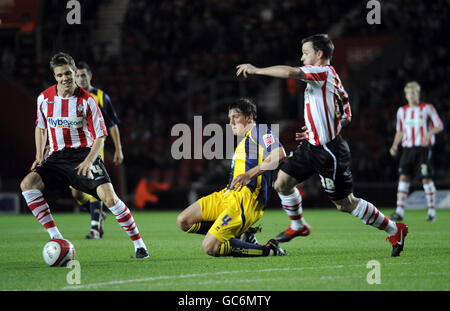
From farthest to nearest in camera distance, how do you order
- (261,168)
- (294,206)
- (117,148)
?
(117,148) → (294,206) → (261,168)

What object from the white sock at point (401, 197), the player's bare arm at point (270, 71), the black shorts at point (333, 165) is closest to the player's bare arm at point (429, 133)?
the white sock at point (401, 197)

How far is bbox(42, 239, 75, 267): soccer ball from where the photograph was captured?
5.61m

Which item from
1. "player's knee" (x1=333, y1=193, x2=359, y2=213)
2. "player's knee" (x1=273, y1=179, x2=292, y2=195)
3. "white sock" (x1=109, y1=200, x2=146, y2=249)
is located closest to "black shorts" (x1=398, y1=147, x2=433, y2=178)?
"player's knee" (x1=273, y1=179, x2=292, y2=195)

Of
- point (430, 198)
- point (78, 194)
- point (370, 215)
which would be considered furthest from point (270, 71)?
point (430, 198)

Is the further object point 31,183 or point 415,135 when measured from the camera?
point 415,135

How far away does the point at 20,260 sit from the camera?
6.20 meters

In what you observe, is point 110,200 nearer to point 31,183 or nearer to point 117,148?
point 31,183

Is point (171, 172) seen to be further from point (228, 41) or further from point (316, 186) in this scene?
point (228, 41)

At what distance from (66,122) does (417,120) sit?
265 inches

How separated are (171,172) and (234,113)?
36.0 feet

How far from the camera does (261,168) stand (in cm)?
577

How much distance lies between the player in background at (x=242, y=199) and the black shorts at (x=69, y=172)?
2.56 ft

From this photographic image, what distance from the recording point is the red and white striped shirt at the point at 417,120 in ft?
37.0

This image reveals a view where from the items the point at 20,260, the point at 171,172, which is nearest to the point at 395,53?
the point at 171,172
